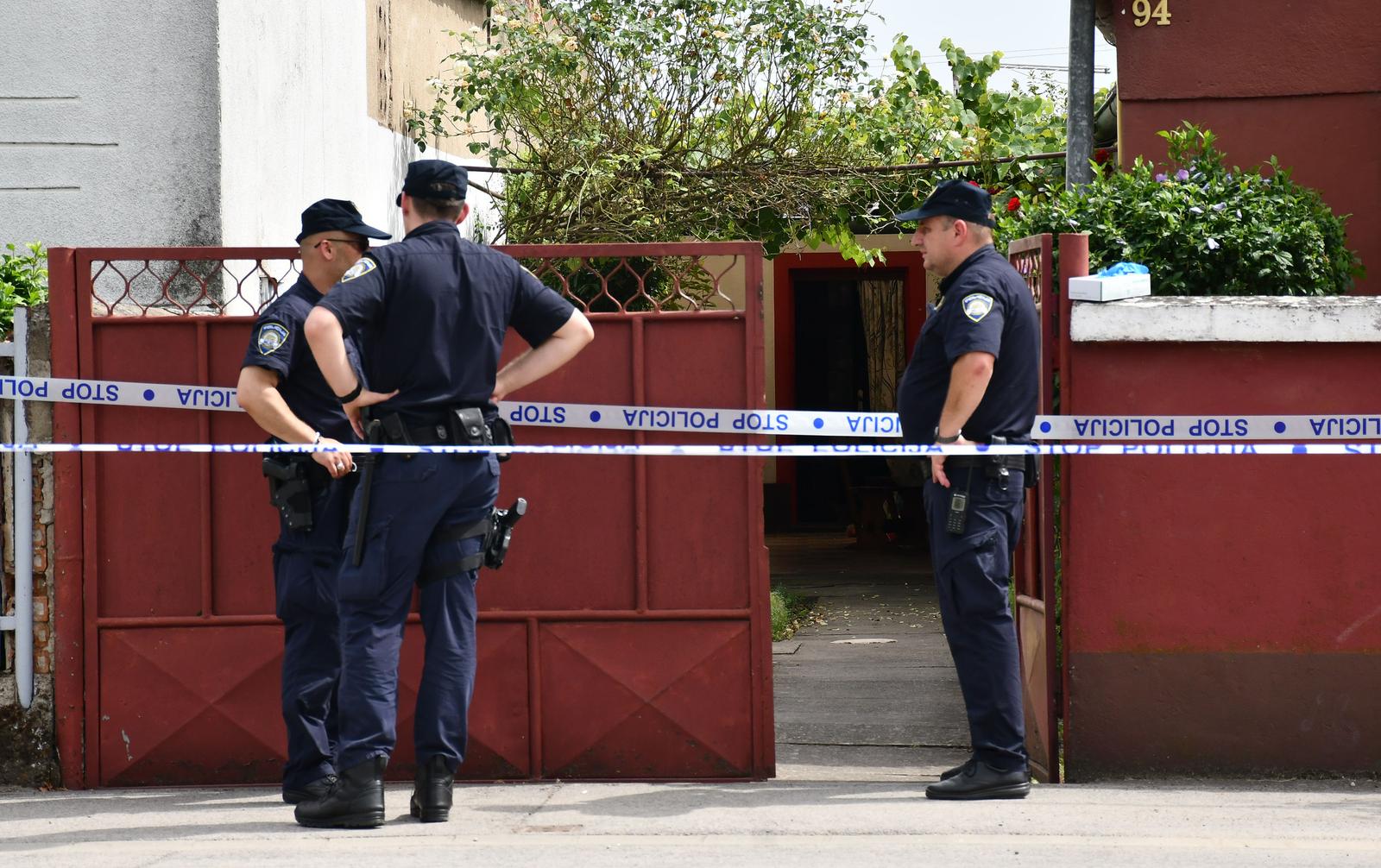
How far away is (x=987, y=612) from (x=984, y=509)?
319 mm

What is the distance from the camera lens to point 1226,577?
5.23m

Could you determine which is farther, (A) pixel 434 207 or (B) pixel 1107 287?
(B) pixel 1107 287

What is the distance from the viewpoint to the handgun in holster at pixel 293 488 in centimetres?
475

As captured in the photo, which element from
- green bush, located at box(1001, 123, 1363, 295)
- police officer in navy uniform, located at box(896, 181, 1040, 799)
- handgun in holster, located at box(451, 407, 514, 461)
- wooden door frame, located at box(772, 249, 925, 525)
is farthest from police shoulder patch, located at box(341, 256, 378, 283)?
wooden door frame, located at box(772, 249, 925, 525)

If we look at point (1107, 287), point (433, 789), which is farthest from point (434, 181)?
point (1107, 287)

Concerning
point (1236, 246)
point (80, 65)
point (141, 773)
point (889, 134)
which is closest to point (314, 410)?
point (141, 773)

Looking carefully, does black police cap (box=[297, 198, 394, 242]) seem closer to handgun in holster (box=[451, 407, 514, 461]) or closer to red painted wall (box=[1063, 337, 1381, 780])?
handgun in holster (box=[451, 407, 514, 461])

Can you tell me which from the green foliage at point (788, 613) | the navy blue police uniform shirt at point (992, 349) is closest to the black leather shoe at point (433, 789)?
the navy blue police uniform shirt at point (992, 349)

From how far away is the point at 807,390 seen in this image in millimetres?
14906

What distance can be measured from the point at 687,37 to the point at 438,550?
18.5 ft

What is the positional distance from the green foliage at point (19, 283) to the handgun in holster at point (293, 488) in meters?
1.38

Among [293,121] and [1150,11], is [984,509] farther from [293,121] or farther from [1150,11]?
[1150,11]

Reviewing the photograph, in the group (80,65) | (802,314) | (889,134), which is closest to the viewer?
(80,65)

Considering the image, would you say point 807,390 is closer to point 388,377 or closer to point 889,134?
point 889,134
